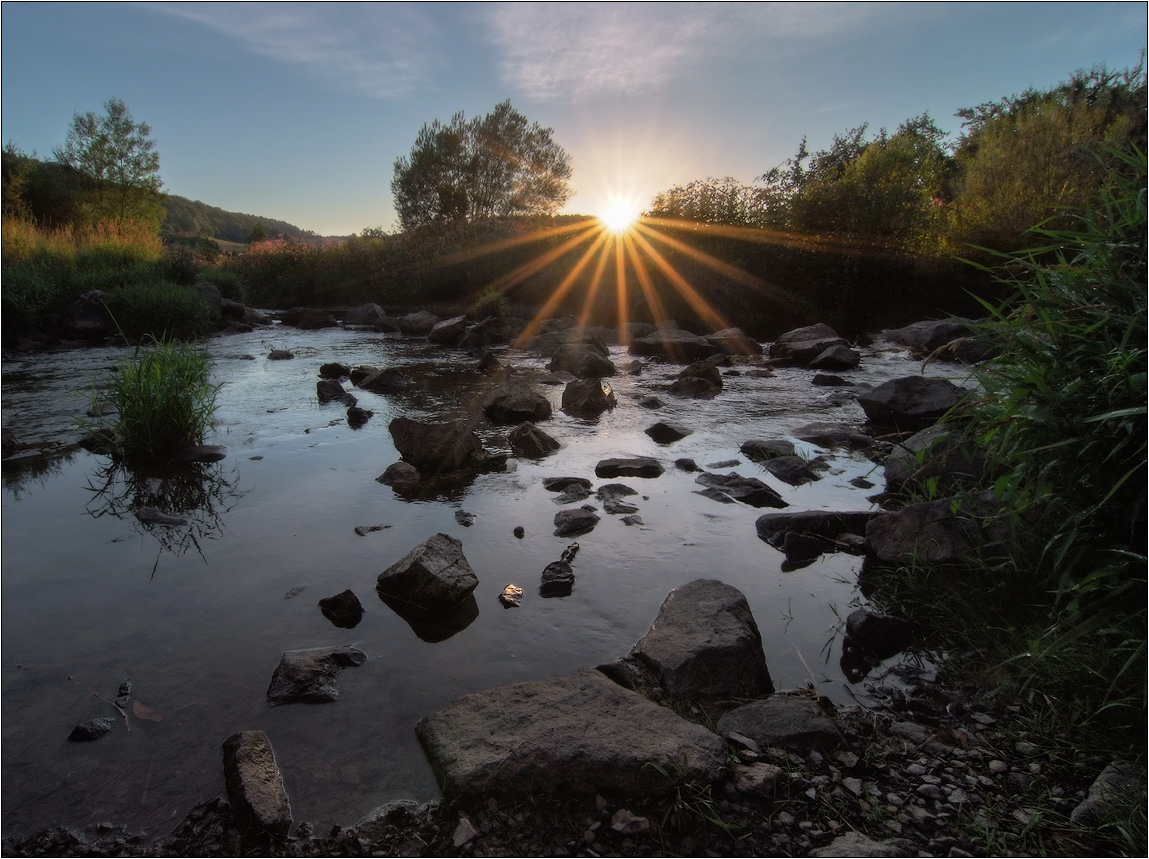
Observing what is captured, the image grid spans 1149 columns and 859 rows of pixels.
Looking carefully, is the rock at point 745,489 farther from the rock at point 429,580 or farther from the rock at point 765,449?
the rock at point 429,580

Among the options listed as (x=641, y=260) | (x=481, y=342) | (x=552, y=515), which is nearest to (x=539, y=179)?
(x=641, y=260)

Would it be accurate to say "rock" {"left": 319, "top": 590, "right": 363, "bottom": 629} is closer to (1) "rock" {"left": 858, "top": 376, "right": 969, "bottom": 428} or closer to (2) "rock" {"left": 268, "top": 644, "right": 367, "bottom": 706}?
(2) "rock" {"left": 268, "top": 644, "right": 367, "bottom": 706}

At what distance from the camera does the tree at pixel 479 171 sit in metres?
41.2

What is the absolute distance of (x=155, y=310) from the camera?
14.6 metres

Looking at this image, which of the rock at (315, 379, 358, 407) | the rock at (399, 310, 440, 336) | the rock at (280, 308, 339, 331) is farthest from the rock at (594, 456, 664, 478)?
the rock at (280, 308, 339, 331)

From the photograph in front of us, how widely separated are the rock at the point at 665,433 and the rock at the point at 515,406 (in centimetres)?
141

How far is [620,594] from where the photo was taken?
376cm

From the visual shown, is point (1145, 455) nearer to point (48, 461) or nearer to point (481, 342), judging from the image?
point (48, 461)

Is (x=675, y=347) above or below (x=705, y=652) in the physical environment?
below

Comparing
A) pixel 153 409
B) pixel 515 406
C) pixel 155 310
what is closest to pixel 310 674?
pixel 153 409

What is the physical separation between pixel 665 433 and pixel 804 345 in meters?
6.78

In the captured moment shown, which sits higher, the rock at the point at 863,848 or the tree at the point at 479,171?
the tree at the point at 479,171

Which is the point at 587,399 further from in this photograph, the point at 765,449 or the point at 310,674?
the point at 310,674

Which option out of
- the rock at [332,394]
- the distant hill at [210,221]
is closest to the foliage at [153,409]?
the rock at [332,394]
